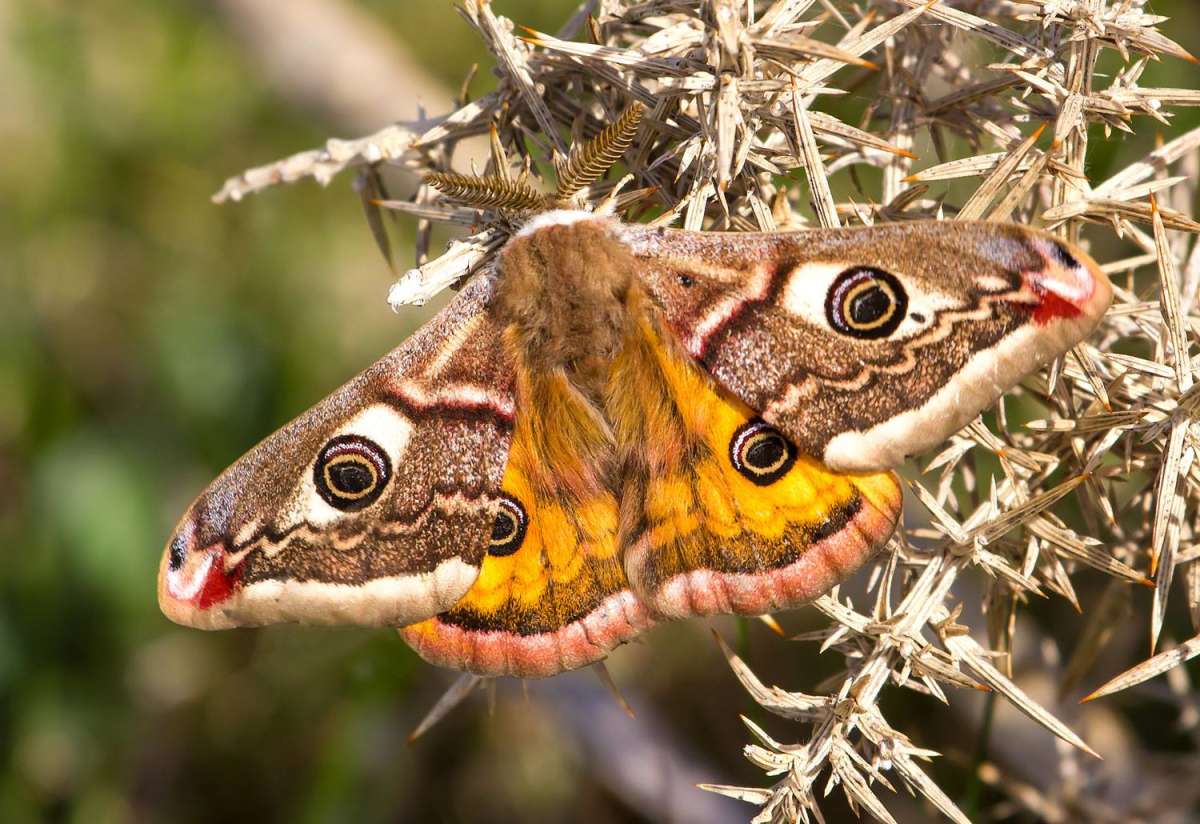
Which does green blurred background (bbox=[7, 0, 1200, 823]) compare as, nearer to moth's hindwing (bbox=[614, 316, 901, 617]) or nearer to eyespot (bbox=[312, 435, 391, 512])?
moth's hindwing (bbox=[614, 316, 901, 617])

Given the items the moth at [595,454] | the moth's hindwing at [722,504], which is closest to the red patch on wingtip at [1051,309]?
the moth at [595,454]

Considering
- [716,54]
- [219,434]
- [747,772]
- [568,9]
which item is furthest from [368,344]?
[716,54]

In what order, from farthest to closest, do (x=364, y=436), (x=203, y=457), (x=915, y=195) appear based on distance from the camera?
(x=203, y=457) < (x=364, y=436) < (x=915, y=195)

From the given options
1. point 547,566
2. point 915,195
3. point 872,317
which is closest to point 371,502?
point 547,566

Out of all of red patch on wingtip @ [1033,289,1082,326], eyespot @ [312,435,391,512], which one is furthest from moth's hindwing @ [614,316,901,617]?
eyespot @ [312,435,391,512]

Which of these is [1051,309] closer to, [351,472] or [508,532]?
[508,532]

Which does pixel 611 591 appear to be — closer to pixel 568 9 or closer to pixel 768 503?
pixel 768 503

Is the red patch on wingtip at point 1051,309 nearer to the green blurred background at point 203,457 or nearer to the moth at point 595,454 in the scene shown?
the moth at point 595,454
